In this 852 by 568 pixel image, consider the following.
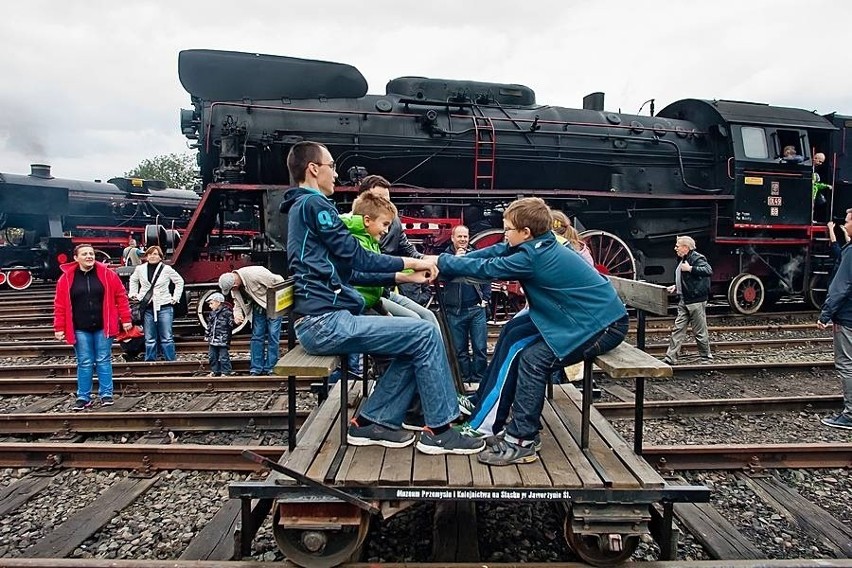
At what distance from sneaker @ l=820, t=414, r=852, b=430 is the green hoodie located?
4.13 metres

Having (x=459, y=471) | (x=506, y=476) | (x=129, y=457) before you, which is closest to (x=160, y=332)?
(x=129, y=457)

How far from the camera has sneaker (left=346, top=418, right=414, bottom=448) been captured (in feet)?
9.55

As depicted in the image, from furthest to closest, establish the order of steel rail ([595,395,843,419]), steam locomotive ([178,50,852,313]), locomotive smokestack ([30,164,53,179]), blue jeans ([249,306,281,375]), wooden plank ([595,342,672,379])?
locomotive smokestack ([30,164,53,179]) → steam locomotive ([178,50,852,313]) → blue jeans ([249,306,281,375]) → steel rail ([595,395,843,419]) → wooden plank ([595,342,672,379])

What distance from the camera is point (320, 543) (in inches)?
96.1

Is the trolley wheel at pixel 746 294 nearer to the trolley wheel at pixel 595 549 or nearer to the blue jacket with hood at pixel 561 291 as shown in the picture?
the blue jacket with hood at pixel 561 291

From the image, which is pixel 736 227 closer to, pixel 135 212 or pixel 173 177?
pixel 135 212

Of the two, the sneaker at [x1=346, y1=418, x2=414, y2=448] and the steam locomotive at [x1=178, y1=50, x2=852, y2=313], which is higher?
the steam locomotive at [x1=178, y1=50, x2=852, y2=313]

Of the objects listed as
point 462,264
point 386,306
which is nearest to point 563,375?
point 386,306

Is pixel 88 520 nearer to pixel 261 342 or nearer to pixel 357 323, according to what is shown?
pixel 357 323

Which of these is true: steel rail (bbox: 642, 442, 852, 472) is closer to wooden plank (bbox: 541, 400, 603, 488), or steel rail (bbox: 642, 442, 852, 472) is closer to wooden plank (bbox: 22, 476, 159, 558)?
wooden plank (bbox: 541, 400, 603, 488)

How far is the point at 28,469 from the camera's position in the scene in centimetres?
404

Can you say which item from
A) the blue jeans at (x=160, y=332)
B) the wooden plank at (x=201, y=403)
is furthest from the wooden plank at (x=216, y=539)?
the blue jeans at (x=160, y=332)

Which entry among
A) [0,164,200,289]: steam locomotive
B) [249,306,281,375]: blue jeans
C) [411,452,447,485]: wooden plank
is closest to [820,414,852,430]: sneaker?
[411,452,447,485]: wooden plank

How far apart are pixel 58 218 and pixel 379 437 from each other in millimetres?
18085
